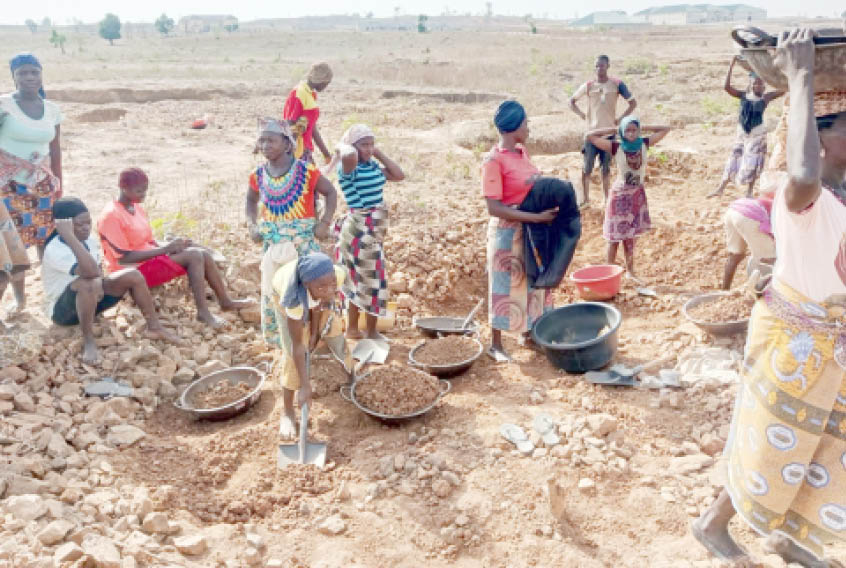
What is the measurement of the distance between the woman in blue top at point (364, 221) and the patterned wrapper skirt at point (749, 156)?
15.8 feet

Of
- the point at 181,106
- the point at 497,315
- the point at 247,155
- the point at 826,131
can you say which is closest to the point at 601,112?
the point at 497,315

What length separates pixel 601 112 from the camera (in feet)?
25.5

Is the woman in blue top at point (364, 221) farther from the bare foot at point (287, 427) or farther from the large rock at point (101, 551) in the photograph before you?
the large rock at point (101, 551)

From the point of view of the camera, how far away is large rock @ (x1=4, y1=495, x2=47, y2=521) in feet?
8.70

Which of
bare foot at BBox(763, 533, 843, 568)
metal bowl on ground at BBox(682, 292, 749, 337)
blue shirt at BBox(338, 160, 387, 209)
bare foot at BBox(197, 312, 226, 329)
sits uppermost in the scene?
blue shirt at BBox(338, 160, 387, 209)

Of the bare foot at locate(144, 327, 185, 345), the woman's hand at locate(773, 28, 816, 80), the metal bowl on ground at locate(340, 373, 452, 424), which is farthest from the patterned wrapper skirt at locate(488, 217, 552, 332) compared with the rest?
the woman's hand at locate(773, 28, 816, 80)

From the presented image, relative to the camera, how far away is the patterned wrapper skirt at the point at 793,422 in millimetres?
2078

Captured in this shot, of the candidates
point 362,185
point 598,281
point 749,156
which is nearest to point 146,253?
point 362,185

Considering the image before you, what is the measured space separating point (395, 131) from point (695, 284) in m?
7.07

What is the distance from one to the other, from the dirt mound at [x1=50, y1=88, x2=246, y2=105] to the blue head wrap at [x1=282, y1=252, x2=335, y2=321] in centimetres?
1516

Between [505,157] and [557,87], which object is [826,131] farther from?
[557,87]

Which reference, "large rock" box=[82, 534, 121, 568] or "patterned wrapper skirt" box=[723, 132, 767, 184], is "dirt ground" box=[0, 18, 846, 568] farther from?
"patterned wrapper skirt" box=[723, 132, 767, 184]

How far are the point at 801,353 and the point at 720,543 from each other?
92 cm

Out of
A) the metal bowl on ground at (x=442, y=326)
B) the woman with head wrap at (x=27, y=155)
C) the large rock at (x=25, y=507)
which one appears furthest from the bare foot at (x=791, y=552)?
the woman with head wrap at (x=27, y=155)
